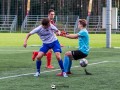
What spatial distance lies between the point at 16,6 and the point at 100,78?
141 ft

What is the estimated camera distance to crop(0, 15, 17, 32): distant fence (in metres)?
48.4

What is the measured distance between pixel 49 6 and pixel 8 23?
6.15 meters

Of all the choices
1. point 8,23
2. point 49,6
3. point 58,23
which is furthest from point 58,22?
point 49,6

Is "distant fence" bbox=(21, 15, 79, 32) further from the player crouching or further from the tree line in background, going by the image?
the player crouching

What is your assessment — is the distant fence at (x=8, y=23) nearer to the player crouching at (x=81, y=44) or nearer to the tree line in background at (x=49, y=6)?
the tree line in background at (x=49, y=6)

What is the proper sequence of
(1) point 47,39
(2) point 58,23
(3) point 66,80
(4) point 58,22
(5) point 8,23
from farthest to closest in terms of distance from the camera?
1. (5) point 8,23
2. (4) point 58,22
3. (2) point 58,23
4. (1) point 47,39
5. (3) point 66,80

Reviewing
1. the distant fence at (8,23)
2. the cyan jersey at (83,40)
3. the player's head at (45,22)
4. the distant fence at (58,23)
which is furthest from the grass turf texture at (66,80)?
the distant fence at (8,23)

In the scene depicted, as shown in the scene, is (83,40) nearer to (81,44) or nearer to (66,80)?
(81,44)

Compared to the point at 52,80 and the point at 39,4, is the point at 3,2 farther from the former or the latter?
the point at 52,80

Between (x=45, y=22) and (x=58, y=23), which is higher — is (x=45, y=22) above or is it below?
above

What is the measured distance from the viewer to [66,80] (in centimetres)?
1063

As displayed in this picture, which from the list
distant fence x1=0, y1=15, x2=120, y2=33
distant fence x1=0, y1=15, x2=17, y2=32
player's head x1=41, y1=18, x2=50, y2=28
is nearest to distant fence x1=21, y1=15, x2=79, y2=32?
distant fence x1=0, y1=15, x2=120, y2=33

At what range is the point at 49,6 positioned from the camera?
53.6 meters

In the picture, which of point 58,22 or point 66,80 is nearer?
point 66,80
